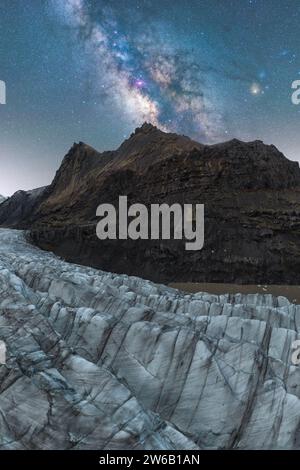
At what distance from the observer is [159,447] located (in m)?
4.64

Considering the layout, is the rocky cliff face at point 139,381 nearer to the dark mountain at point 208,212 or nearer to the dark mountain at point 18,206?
the dark mountain at point 208,212

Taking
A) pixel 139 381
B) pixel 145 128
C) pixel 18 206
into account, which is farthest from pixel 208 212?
pixel 18 206

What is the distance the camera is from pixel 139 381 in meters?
6.96

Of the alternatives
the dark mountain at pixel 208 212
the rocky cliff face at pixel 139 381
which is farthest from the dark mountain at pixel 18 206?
the rocky cliff face at pixel 139 381

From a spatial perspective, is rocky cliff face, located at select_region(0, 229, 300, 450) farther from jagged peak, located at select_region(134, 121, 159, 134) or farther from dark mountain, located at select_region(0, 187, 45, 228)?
dark mountain, located at select_region(0, 187, 45, 228)

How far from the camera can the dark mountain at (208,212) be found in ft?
98.3

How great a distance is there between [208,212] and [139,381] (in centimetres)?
2613

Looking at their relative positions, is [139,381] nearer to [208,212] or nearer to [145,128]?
[208,212]

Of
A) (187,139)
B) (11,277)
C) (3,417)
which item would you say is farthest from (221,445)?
(187,139)

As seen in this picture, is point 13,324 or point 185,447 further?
point 13,324

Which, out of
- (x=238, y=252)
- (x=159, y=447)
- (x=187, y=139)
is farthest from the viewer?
(x=187, y=139)

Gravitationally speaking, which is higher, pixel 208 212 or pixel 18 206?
pixel 18 206

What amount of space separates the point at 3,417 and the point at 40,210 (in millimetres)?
45693

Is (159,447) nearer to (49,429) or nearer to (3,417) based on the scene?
(49,429)
